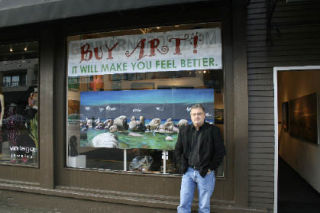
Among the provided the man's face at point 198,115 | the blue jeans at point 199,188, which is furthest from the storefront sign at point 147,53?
the blue jeans at point 199,188

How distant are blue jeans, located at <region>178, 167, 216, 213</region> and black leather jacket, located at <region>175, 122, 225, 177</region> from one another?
9cm

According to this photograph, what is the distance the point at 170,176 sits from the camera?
4.36 m

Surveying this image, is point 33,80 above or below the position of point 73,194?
above

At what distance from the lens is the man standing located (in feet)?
11.0

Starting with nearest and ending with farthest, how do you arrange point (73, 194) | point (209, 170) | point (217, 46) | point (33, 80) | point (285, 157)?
point (209, 170) < point (217, 46) < point (73, 194) < point (33, 80) < point (285, 157)

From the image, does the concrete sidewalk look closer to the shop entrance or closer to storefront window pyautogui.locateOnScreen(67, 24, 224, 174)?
storefront window pyautogui.locateOnScreen(67, 24, 224, 174)

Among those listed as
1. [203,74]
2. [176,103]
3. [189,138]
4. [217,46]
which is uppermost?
[217,46]

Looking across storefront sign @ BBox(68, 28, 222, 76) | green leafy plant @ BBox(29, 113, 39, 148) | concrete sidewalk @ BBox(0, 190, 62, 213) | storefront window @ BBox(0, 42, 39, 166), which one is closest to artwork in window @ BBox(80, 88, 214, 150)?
storefront sign @ BBox(68, 28, 222, 76)

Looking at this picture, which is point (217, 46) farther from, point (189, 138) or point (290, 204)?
point (290, 204)

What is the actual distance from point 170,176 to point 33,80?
145 inches

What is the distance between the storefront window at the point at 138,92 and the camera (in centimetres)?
442

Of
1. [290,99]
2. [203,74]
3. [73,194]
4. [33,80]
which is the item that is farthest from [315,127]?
[33,80]

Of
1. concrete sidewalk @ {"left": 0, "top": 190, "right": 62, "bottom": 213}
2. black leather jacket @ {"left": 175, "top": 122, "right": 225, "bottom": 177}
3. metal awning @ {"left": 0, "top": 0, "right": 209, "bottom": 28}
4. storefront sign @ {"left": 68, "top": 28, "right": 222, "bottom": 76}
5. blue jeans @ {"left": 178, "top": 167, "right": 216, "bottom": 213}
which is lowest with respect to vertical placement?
concrete sidewalk @ {"left": 0, "top": 190, "right": 62, "bottom": 213}

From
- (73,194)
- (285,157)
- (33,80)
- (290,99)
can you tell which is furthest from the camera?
(285,157)
